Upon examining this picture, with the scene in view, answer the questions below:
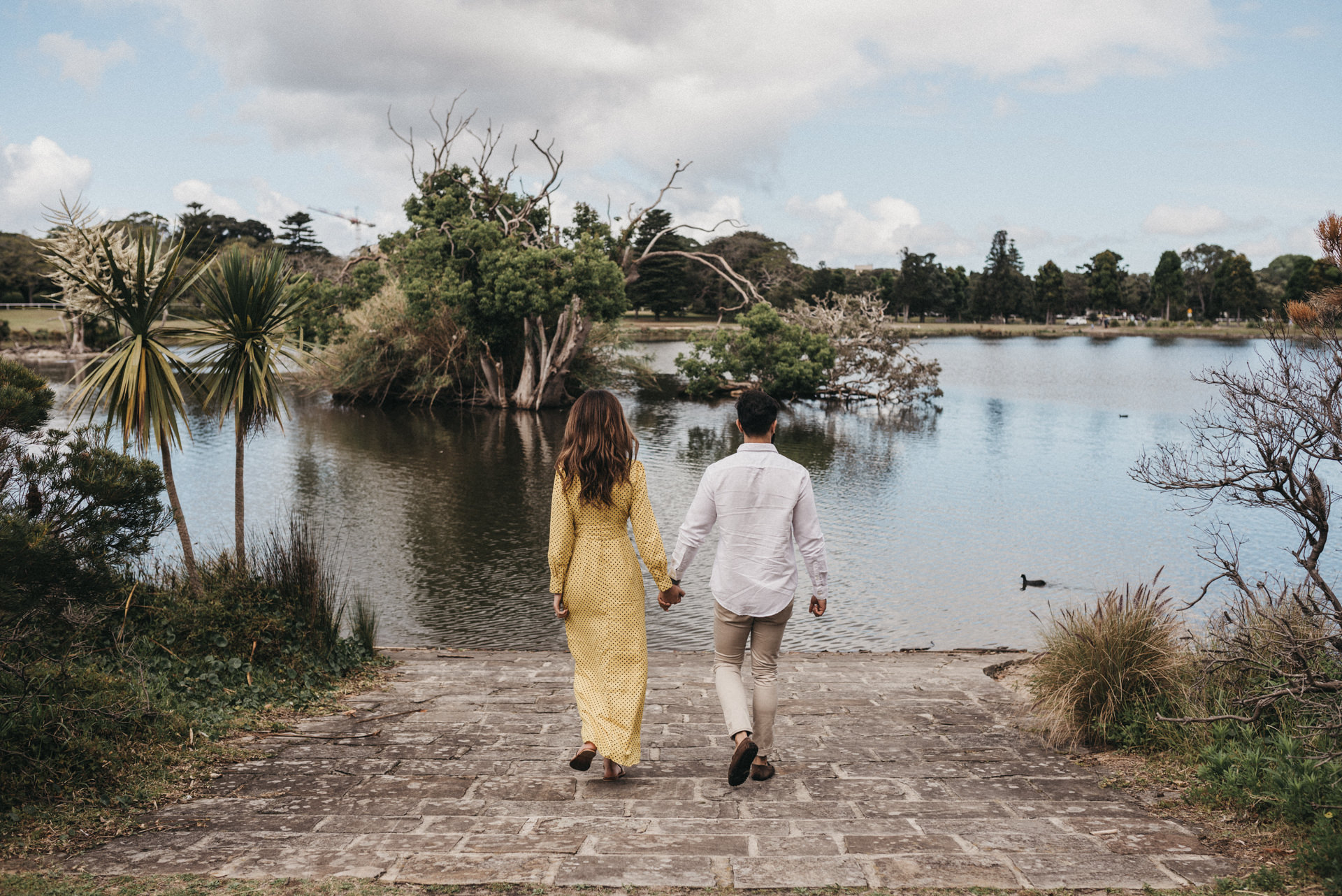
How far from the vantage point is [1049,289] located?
93750 millimetres

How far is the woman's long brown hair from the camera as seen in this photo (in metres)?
4.25

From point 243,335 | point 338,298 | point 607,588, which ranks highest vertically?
point 338,298

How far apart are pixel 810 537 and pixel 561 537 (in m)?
1.21

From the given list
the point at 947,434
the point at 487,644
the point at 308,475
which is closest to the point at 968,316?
the point at 947,434

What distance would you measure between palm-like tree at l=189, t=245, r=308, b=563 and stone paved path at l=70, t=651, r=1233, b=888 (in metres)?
2.88

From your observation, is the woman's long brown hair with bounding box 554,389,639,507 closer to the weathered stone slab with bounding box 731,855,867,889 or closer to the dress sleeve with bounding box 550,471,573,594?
the dress sleeve with bounding box 550,471,573,594

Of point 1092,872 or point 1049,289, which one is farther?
point 1049,289

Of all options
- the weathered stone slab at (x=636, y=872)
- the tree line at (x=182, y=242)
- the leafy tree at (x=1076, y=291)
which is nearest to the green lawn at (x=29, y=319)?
the tree line at (x=182, y=242)

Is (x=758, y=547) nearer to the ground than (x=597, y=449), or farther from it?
nearer to the ground

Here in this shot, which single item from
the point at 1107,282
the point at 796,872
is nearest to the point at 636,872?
the point at 796,872

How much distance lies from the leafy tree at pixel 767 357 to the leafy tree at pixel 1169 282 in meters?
69.8

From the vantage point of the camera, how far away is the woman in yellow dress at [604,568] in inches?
168

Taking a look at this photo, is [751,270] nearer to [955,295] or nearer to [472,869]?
[955,295]

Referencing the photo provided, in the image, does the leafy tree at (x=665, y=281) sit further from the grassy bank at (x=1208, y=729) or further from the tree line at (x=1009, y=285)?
the grassy bank at (x=1208, y=729)
